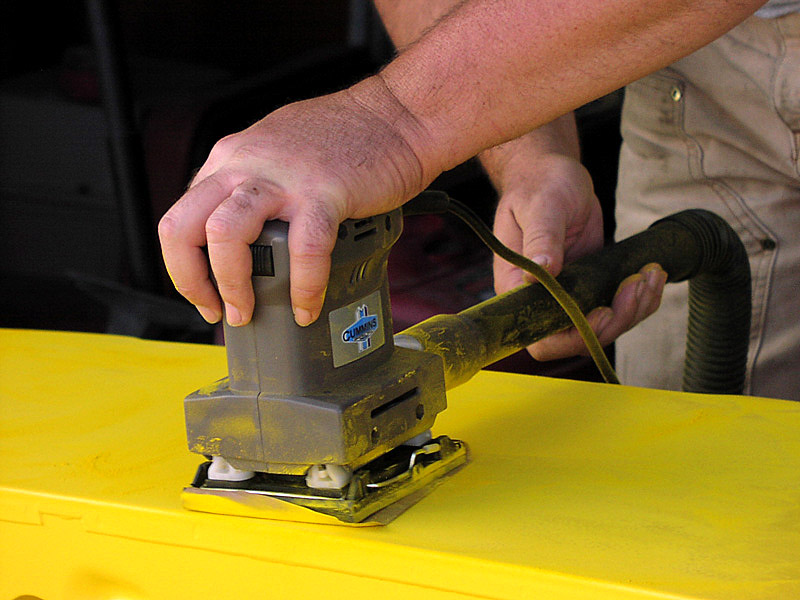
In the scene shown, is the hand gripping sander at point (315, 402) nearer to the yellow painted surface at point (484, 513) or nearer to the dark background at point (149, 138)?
the yellow painted surface at point (484, 513)

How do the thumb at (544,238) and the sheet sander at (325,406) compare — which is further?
the thumb at (544,238)

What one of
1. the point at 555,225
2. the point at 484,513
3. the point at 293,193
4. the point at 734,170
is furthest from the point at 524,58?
the point at 734,170

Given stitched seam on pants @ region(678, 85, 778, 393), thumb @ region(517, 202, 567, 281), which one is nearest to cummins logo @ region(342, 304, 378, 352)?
thumb @ region(517, 202, 567, 281)

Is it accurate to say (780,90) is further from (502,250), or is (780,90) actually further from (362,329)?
(362,329)

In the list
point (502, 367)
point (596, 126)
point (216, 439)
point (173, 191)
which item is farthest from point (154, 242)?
point (216, 439)

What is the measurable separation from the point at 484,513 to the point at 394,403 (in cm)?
11

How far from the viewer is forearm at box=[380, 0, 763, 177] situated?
2.30 feet

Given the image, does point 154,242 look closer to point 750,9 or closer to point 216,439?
point 216,439

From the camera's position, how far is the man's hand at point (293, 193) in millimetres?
664

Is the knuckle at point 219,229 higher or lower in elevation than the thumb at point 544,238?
higher

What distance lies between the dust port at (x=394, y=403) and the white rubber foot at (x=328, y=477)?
5cm

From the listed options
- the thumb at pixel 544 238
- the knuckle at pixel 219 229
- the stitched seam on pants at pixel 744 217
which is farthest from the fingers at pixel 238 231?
the stitched seam on pants at pixel 744 217

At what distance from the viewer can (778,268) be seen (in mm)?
1464

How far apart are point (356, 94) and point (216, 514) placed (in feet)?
1.13
